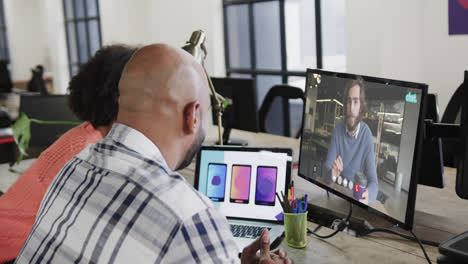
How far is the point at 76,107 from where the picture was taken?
1.85 m

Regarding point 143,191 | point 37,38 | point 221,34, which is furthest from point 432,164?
point 37,38

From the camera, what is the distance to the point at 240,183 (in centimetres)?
161

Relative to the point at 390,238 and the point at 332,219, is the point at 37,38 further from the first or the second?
the point at 390,238

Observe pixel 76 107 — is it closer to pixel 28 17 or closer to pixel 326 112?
pixel 326 112

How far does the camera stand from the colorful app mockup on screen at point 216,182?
163cm

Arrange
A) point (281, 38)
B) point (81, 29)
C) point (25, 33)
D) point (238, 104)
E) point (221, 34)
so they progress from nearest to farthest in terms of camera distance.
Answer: point (238, 104), point (281, 38), point (221, 34), point (81, 29), point (25, 33)

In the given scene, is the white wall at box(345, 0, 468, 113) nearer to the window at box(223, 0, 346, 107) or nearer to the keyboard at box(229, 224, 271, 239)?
the window at box(223, 0, 346, 107)

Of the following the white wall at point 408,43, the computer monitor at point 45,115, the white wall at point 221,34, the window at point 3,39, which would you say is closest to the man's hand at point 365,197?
the white wall at point 221,34

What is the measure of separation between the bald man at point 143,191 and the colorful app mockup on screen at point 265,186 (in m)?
0.56

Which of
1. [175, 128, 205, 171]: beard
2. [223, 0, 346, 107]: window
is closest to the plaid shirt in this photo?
[175, 128, 205, 171]: beard

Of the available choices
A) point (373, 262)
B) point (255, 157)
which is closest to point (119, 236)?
point (373, 262)

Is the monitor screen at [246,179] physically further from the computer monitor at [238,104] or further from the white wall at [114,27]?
the white wall at [114,27]

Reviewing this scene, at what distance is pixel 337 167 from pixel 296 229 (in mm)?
232

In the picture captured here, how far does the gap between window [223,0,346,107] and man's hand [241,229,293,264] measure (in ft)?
10.6
